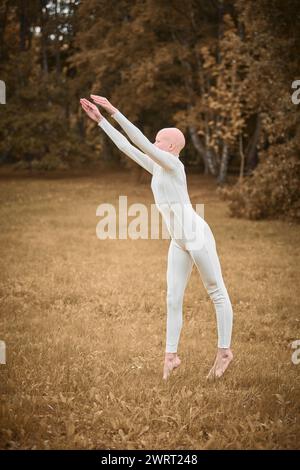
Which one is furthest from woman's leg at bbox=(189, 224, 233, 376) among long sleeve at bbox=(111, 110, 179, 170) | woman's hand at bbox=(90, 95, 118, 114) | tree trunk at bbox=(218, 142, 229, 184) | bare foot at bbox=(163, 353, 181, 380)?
tree trunk at bbox=(218, 142, 229, 184)

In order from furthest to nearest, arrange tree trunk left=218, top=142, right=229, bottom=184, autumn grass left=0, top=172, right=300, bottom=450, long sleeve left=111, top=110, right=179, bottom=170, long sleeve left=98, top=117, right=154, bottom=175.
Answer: tree trunk left=218, top=142, right=229, bottom=184, long sleeve left=98, top=117, right=154, bottom=175, long sleeve left=111, top=110, right=179, bottom=170, autumn grass left=0, top=172, right=300, bottom=450

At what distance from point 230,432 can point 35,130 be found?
89.6ft

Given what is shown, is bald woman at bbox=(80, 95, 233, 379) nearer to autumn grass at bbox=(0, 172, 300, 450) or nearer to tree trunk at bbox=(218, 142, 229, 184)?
autumn grass at bbox=(0, 172, 300, 450)

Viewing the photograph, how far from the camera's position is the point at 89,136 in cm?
4612

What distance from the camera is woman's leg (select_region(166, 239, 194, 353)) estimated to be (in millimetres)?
4391

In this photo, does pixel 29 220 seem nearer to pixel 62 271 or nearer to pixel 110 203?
pixel 110 203

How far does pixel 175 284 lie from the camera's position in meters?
4.41

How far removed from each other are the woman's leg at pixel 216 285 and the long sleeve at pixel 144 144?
724 millimetres

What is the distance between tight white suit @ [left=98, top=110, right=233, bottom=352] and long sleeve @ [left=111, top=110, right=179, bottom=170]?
1 cm

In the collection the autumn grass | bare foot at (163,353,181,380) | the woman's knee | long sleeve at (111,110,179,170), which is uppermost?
long sleeve at (111,110,179,170)

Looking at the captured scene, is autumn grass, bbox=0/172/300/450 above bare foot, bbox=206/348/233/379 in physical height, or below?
below

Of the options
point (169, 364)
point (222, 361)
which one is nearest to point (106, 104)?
point (169, 364)

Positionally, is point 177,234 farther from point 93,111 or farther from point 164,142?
point 93,111
